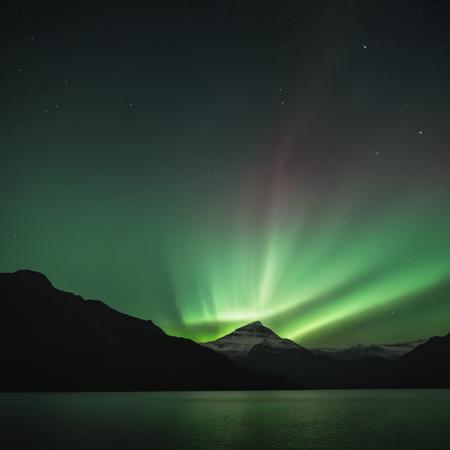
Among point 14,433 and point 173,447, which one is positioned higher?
point 14,433

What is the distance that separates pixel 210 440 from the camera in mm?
55125

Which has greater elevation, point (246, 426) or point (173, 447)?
point (246, 426)

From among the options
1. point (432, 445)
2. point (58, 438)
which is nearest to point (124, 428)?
point (58, 438)

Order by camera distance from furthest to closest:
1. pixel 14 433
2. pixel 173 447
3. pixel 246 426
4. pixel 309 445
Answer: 1. pixel 246 426
2. pixel 14 433
3. pixel 309 445
4. pixel 173 447

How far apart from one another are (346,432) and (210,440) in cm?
2150

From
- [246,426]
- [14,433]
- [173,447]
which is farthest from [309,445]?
[14,433]

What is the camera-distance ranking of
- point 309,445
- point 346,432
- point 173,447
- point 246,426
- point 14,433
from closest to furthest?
point 173,447, point 309,445, point 14,433, point 346,432, point 246,426

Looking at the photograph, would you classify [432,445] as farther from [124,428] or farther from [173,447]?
[124,428]

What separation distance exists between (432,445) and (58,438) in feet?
142

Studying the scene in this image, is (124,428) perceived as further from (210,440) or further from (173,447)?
(173,447)

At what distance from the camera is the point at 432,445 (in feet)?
166

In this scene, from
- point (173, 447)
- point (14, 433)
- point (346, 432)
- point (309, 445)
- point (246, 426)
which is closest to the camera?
point (173, 447)

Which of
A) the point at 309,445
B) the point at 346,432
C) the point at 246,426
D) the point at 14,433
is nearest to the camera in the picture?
the point at 309,445

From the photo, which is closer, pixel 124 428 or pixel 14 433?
pixel 14 433
